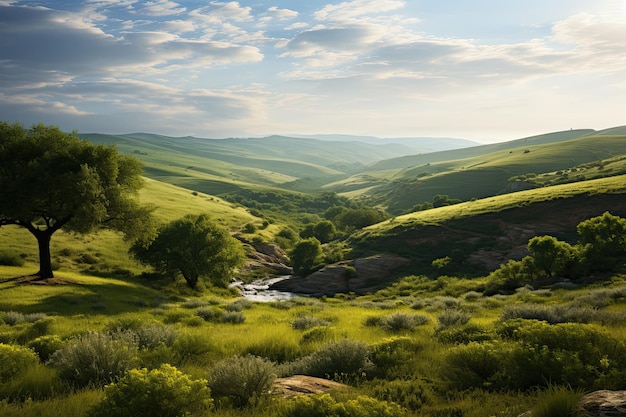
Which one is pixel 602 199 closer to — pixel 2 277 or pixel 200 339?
pixel 200 339

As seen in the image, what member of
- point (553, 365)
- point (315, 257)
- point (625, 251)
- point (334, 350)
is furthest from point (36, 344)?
point (315, 257)

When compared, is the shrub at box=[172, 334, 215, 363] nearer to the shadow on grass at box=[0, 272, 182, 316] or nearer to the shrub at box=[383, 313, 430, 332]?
the shrub at box=[383, 313, 430, 332]

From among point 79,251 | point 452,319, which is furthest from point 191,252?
point 452,319

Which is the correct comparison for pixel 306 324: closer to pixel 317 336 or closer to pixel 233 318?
pixel 317 336

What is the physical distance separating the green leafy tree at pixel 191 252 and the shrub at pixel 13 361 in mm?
45070

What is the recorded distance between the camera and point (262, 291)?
77.1 meters

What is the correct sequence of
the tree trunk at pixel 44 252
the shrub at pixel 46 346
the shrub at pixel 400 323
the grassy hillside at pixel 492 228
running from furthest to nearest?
the grassy hillside at pixel 492 228, the tree trunk at pixel 44 252, the shrub at pixel 400 323, the shrub at pixel 46 346

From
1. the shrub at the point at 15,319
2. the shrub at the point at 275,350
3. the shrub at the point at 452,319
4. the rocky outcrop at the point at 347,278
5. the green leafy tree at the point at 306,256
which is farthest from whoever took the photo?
the green leafy tree at the point at 306,256

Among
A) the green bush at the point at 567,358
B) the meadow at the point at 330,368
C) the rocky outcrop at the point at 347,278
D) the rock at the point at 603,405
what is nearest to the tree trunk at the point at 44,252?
the meadow at the point at 330,368

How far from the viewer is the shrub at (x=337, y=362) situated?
9859mm

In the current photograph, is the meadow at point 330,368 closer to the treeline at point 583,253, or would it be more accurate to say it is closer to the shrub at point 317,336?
the shrub at point 317,336

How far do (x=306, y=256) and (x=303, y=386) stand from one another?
8236cm

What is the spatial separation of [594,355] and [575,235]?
82365mm

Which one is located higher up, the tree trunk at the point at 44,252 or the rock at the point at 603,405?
the rock at the point at 603,405
